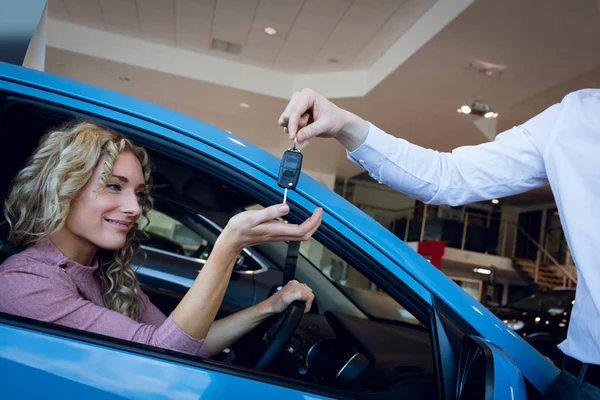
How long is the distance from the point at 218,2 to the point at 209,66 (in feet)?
7.17

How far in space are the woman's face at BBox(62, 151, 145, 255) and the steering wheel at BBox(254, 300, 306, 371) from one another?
42cm

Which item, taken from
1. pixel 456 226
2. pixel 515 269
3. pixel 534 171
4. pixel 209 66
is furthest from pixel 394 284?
pixel 515 269

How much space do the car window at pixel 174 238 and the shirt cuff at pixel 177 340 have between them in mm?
2279

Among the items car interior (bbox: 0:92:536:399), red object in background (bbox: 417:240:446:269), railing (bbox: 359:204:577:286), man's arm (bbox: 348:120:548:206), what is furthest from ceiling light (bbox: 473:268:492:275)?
man's arm (bbox: 348:120:548:206)

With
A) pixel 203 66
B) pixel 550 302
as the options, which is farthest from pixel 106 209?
pixel 203 66

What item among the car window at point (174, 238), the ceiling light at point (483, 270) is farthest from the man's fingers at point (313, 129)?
the ceiling light at point (483, 270)

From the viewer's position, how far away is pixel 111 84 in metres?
10.1

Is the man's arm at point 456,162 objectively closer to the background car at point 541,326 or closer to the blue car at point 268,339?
the blue car at point 268,339

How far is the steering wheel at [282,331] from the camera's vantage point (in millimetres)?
1200

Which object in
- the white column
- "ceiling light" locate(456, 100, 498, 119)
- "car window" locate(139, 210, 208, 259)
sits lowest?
"car window" locate(139, 210, 208, 259)

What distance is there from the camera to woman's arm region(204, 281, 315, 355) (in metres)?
1.37

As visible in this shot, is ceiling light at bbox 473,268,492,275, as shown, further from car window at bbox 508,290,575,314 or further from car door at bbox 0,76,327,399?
car door at bbox 0,76,327,399

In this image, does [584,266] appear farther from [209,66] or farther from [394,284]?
[209,66]

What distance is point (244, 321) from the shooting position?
1416mm
